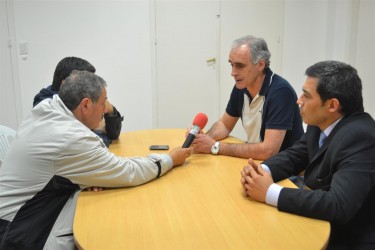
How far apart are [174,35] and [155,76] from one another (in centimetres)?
54

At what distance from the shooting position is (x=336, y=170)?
50.6 inches

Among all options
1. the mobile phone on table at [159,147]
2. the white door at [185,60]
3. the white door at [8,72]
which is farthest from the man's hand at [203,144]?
the white door at [8,72]

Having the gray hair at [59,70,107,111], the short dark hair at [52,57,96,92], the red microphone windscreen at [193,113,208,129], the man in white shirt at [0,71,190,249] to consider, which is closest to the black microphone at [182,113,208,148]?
the red microphone windscreen at [193,113,208,129]

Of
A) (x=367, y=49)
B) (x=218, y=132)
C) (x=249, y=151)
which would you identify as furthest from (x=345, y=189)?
(x=367, y=49)

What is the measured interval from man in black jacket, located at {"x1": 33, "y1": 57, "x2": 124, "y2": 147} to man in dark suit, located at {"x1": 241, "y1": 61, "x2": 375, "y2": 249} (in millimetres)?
1124

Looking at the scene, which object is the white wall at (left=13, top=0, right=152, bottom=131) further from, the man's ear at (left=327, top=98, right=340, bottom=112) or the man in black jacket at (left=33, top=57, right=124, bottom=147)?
the man's ear at (left=327, top=98, right=340, bottom=112)

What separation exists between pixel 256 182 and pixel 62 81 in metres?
1.42

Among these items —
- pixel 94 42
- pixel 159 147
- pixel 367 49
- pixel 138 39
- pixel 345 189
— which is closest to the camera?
pixel 345 189

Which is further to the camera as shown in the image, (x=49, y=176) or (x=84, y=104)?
(x=84, y=104)

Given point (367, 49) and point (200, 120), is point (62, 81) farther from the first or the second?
point (367, 49)

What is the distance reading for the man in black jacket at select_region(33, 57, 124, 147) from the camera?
2.13 meters

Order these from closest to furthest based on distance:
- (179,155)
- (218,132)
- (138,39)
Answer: (179,155) < (218,132) < (138,39)

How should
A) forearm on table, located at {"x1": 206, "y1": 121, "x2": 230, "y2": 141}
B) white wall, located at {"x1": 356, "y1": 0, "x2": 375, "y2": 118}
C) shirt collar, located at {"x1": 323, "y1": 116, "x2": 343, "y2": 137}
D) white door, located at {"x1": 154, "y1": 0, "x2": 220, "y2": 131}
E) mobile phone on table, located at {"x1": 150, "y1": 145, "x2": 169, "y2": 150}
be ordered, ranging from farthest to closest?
white door, located at {"x1": 154, "y1": 0, "x2": 220, "y2": 131} < white wall, located at {"x1": 356, "y1": 0, "x2": 375, "y2": 118} < forearm on table, located at {"x1": 206, "y1": 121, "x2": 230, "y2": 141} < mobile phone on table, located at {"x1": 150, "y1": 145, "x2": 169, "y2": 150} < shirt collar, located at {"x1": 323, "y1": 116, "x2": 343, "y2": 137}

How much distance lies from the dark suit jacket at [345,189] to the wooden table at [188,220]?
56mm
